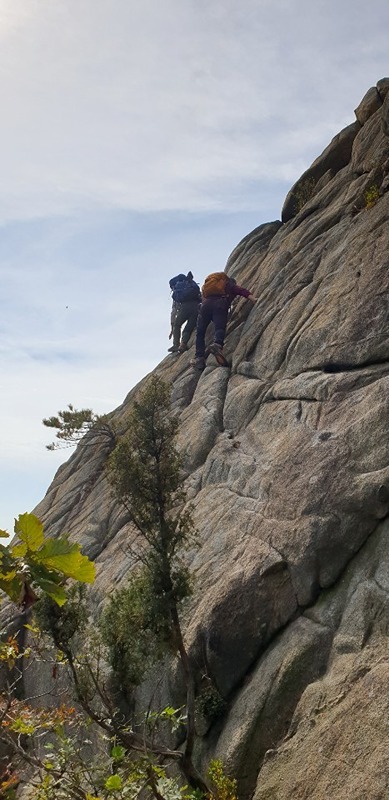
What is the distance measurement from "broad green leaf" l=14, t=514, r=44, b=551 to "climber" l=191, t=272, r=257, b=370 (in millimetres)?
22565

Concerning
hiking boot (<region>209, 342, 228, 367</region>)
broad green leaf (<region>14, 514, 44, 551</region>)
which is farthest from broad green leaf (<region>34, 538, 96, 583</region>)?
hiking boot (<region>209, 342, 228, 367</region>)

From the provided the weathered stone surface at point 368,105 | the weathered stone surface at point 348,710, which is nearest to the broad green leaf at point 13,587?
the weathered stone surface at point 348,710

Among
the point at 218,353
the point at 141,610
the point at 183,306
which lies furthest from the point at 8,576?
the point at 183,306

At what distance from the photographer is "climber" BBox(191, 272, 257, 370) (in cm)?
2520

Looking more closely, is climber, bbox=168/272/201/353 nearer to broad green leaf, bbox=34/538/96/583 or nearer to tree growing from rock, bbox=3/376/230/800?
tree growing from rock, bbox=3/376/230/800

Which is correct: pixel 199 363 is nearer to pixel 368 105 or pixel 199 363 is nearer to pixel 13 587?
pixel 368 105

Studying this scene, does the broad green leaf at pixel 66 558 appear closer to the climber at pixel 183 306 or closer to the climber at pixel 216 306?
the climber at pixel 216 306

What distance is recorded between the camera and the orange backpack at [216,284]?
2586 centimetres

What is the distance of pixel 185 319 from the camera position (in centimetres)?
3072

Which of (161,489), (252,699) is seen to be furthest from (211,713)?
(161,489)

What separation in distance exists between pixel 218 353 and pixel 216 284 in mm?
3302

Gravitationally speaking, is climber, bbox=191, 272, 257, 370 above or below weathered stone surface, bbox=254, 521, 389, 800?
above

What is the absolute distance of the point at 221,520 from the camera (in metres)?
17.0

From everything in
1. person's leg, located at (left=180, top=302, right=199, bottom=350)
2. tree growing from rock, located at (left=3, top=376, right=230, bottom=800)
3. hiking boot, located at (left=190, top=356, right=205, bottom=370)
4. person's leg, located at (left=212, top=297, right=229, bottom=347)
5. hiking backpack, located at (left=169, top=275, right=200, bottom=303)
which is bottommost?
tree growing from rock, located at (left=3, top=376, right=230, bottom=800)
